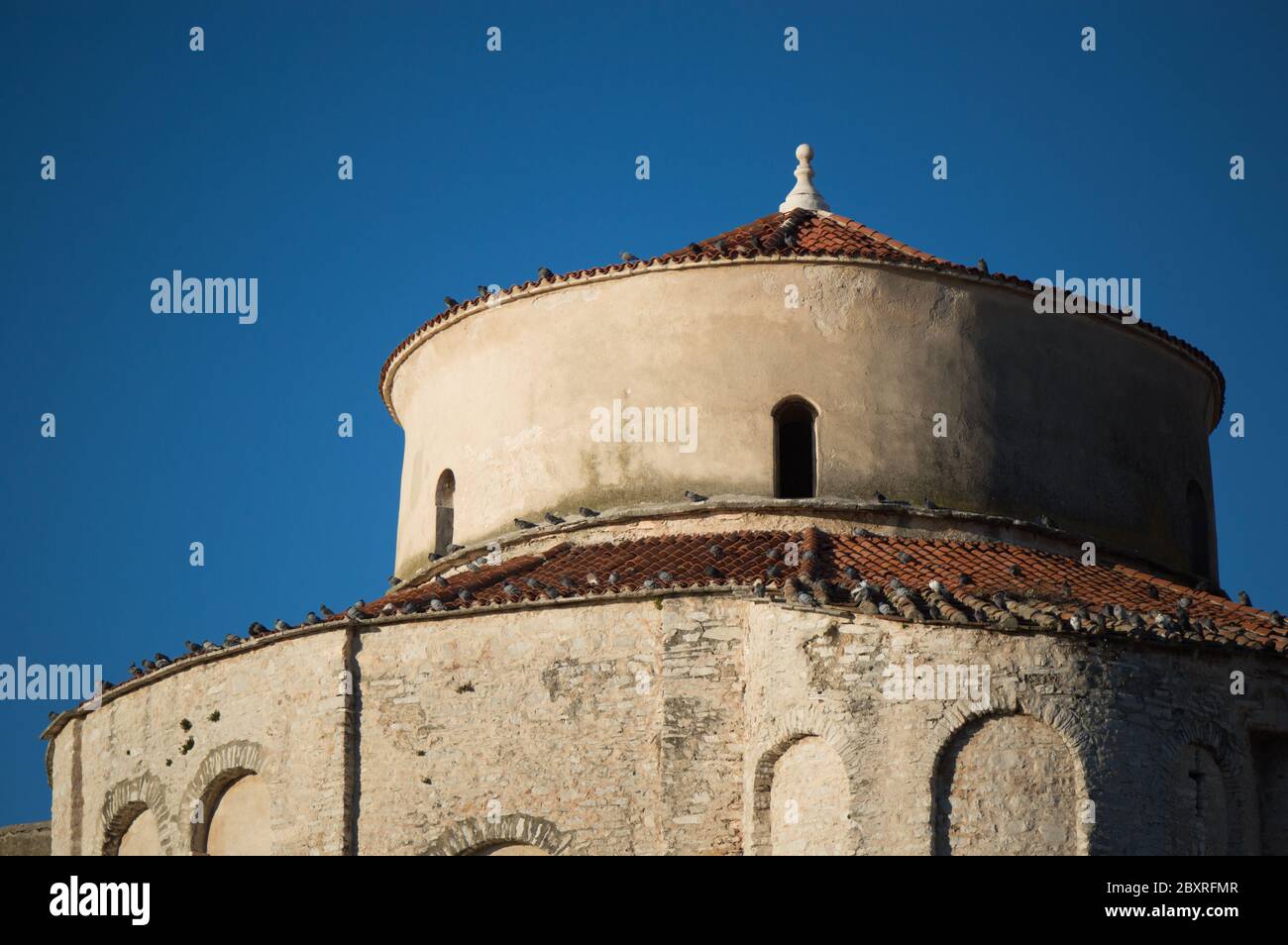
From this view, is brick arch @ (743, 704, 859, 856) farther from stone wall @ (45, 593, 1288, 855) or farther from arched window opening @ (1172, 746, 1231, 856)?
arched window opening @ (1172, 746, 1231, 856)

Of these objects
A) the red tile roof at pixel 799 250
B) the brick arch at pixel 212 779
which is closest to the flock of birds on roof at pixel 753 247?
the red tile roof at pixel 799 250

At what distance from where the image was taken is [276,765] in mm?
31953

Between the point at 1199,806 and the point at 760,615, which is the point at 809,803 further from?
the point at 1199,806

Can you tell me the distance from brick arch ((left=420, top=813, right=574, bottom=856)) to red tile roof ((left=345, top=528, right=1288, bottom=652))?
8.37 feet

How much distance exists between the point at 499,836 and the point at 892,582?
5.12m

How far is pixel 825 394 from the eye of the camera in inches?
1332

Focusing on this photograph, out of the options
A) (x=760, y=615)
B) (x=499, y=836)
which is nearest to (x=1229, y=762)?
(x=760, y=615)

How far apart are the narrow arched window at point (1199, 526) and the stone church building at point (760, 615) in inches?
1.6

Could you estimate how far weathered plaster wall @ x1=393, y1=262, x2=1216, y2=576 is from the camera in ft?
111
